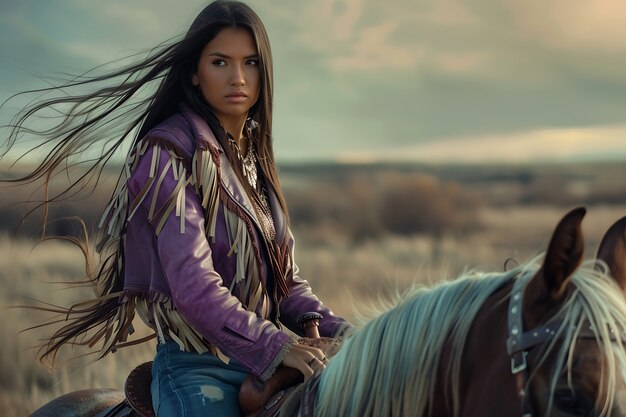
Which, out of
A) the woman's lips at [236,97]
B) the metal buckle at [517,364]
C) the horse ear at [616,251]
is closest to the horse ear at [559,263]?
the metal buckle at [517,364]

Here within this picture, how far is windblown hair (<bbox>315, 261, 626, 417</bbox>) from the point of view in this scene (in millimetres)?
2309

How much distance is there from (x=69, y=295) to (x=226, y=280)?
5.21m

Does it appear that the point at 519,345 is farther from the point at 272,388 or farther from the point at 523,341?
the point at 272,388

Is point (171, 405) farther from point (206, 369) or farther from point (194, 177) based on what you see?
point (194, 177)

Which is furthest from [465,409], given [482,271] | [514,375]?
[482,271]

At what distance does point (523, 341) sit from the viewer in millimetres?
2338

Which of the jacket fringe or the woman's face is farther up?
the woman's face

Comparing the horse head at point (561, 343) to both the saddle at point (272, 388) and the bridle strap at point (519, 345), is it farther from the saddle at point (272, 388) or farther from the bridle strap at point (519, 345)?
the saddle at point (272, 388)

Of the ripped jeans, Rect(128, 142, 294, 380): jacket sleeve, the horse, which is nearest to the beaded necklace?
Rect(128, 142, 294, 380): jacket sleeve

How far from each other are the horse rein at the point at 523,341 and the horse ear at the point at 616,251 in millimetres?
257

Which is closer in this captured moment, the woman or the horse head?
the horse head

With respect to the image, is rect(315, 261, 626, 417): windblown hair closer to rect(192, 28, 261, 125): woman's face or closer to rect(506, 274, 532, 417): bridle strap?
rect(506, 274, 532, 417): bridle strap

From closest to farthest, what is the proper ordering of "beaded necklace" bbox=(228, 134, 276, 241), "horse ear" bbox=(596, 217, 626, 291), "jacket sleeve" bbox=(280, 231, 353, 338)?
"horse ear" bbox=(596, 217, 626, 291), "beaded necklace" bbox=(228, 134, 276, 241), "jacket sleeve" bbox=(280, 231, 353, 338)

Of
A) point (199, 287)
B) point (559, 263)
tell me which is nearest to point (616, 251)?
point (559, 263)
